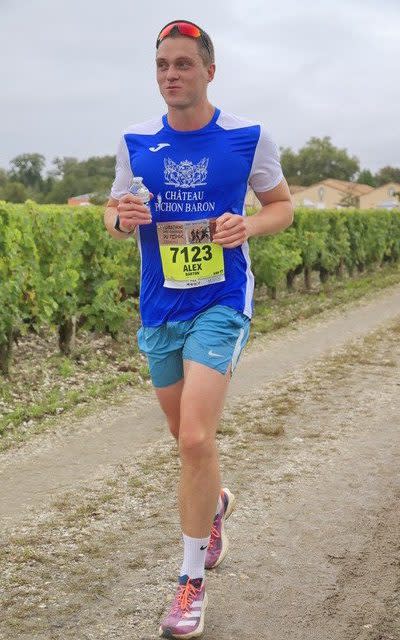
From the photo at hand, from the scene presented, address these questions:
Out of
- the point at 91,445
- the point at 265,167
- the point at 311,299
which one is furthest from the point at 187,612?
the point at 311,299

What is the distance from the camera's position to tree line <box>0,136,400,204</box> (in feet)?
305

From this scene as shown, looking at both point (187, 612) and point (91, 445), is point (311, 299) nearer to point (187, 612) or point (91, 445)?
point (91, 445)

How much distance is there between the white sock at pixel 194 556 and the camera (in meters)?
3.47

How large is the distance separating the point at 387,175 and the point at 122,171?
139 meters

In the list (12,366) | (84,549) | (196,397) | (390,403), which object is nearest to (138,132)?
(196,397)

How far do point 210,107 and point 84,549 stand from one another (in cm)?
226

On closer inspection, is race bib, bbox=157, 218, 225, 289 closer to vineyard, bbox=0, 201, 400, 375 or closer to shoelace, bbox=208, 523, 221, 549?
shoelace, bbox=208, 523, 221, 549

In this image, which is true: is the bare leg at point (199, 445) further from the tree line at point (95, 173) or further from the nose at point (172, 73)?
the tree line at point (95, 173)

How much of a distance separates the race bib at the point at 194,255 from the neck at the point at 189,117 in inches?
15.5

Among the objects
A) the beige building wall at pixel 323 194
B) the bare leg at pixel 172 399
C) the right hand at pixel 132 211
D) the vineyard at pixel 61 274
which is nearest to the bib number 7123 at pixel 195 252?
the right hand at pixel 132 211

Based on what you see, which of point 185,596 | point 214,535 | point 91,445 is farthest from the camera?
point 91,445

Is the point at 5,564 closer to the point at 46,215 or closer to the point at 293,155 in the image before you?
the point at 46,215

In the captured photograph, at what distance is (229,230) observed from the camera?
3.42 m

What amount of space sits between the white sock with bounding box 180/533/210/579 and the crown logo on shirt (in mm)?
1442
